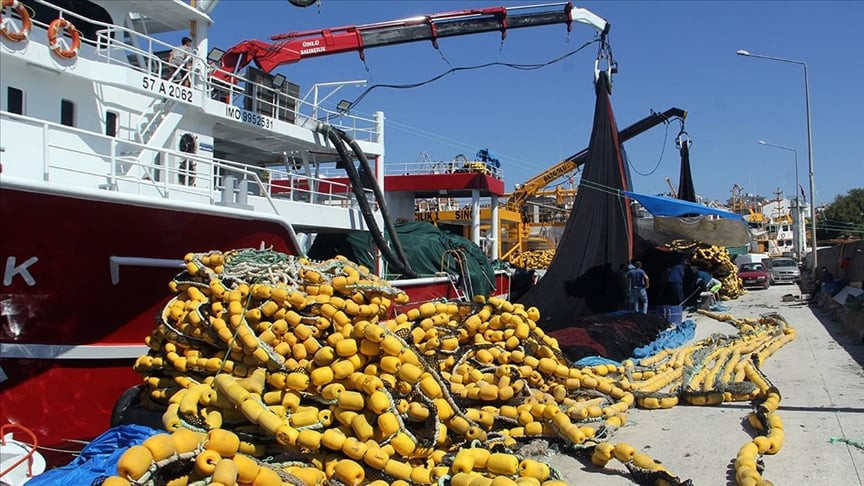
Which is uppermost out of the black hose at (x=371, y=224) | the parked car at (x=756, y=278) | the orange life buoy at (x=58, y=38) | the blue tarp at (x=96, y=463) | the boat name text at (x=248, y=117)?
the orange life buoy at (x=58, y=38)

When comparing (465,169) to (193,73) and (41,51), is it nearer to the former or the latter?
(193,73)

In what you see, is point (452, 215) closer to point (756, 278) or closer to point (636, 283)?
point (756, 278)

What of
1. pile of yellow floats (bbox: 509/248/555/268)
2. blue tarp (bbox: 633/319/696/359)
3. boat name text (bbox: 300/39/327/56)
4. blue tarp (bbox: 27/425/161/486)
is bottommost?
blue tarp (bbox: 27/425/161/486)

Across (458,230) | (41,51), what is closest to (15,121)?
(41,51)

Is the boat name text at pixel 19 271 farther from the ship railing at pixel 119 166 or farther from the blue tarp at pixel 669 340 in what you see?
the blue tarp at pixel 669 340

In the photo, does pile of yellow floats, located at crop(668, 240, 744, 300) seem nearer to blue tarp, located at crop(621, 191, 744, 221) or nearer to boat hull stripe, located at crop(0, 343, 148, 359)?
blue tarp, located at crop(621, 191, 744, 221)

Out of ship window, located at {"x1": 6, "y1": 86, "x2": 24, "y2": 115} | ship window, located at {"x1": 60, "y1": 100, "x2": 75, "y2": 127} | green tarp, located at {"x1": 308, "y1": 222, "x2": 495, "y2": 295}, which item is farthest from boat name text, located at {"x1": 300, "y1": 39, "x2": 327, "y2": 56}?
ship window, located at {"x1": 6, "y1": 86, "x2": 24, "y2": 115}

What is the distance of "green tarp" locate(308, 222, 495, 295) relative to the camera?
37.9 feet

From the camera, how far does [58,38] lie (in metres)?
7.34

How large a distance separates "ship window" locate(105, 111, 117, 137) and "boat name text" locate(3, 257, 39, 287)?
2.71m

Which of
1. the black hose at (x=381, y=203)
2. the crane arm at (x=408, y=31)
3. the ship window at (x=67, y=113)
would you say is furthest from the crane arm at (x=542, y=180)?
the ship window at (x=67, y=113)

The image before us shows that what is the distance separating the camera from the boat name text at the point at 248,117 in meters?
9.45

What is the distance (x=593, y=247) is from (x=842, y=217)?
63.7 meters

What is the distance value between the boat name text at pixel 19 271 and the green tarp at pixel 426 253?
5872mm
